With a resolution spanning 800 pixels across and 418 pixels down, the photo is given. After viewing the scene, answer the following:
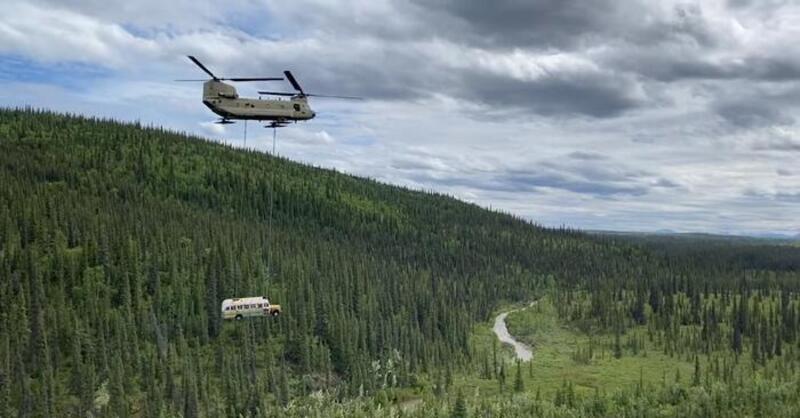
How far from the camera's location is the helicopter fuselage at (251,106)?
72938mm

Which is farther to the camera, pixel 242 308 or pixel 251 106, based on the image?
pixel 242 308

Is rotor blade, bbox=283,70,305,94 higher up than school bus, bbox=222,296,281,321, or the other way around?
rotor blade, bbox=283,70,305,94

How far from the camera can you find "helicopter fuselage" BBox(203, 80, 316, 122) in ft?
239

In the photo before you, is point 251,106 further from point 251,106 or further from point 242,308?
point 242,308

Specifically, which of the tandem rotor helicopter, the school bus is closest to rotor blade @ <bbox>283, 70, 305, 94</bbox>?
the tandem rotor helicopter

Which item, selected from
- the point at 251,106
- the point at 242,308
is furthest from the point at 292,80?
the point at 242,308

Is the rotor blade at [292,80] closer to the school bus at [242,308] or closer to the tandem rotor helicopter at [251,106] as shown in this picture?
the tandem rotor helicopter at [251,106]

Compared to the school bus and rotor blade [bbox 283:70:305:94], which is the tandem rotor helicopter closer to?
rotor blade [bbox 283:70:305:94]

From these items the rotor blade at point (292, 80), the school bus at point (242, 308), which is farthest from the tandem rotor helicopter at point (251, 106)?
the school bus at point (242, 308)

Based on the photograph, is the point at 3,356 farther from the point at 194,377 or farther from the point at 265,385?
the point at 265,385

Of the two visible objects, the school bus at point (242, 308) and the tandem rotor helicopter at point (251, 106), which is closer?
the tandem rotor helicopter at point (251, 106)

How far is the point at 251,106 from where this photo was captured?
74062 mm

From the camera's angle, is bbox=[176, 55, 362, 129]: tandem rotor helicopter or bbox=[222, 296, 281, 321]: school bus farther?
bbox=[222, 296, 281, 321]: school bus

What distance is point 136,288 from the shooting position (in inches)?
7456
